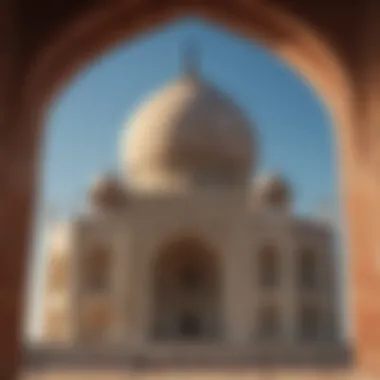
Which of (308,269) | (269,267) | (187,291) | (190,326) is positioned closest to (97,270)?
(187,291)

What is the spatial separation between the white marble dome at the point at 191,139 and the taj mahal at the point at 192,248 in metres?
0.02

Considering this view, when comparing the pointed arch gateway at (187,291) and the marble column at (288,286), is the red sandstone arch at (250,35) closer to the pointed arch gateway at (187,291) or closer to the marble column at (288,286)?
the pointed arch gateway at (187,291)

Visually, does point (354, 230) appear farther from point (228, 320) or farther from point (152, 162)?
point (152, 162)

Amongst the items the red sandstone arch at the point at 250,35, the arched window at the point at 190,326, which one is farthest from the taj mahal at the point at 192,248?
the red sandstone arch at the point at 250,35

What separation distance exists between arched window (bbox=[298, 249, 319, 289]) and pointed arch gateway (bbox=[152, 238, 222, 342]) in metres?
1.45

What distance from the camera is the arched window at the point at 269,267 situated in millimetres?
13281

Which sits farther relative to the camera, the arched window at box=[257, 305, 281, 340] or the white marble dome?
the white marble dome

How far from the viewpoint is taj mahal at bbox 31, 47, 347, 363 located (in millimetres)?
12773

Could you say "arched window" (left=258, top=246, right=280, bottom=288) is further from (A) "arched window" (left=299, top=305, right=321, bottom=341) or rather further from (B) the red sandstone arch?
(B) the red sandstone arch

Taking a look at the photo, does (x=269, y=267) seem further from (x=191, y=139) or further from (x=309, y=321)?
(x=191, y=139)

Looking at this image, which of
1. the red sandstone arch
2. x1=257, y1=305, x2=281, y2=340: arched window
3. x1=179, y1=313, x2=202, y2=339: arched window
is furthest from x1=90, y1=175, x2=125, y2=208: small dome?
the red sandstone arch

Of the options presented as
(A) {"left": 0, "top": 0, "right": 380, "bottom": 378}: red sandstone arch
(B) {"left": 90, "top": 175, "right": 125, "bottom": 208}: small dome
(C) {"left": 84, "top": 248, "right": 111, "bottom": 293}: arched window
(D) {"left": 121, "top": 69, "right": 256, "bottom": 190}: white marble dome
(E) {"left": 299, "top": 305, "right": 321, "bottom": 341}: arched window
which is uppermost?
(D) {"left": 121, "top": 69, "right": 256, "bottom": 190}: white marble dome

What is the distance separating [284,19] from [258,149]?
11190 mm

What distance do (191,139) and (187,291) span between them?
8.21ft
